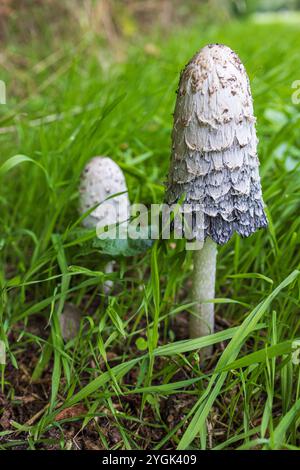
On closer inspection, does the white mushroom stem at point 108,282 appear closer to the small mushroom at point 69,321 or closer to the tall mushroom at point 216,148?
the small mushroom at point 69,321

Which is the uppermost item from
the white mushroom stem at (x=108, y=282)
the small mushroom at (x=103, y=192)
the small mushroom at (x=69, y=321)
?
the small mushroom at (x=103, y=192)

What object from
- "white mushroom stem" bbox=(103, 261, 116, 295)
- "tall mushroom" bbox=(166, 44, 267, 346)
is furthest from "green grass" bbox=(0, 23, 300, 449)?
"tall mushroom" bbox=(166, 44, 267, 346)

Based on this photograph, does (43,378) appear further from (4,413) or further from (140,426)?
(140,426)

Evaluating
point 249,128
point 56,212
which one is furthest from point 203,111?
point 56,212

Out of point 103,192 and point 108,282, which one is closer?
point 103,192

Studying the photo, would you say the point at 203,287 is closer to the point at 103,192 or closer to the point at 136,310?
the point at 136,310

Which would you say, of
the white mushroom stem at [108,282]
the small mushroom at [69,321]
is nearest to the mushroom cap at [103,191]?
the white mushroom stem at [108,282]

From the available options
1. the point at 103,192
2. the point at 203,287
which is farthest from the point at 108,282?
the point at 203,287

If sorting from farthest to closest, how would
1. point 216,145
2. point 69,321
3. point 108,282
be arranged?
point 108,282
point 69,321
point 216,145
